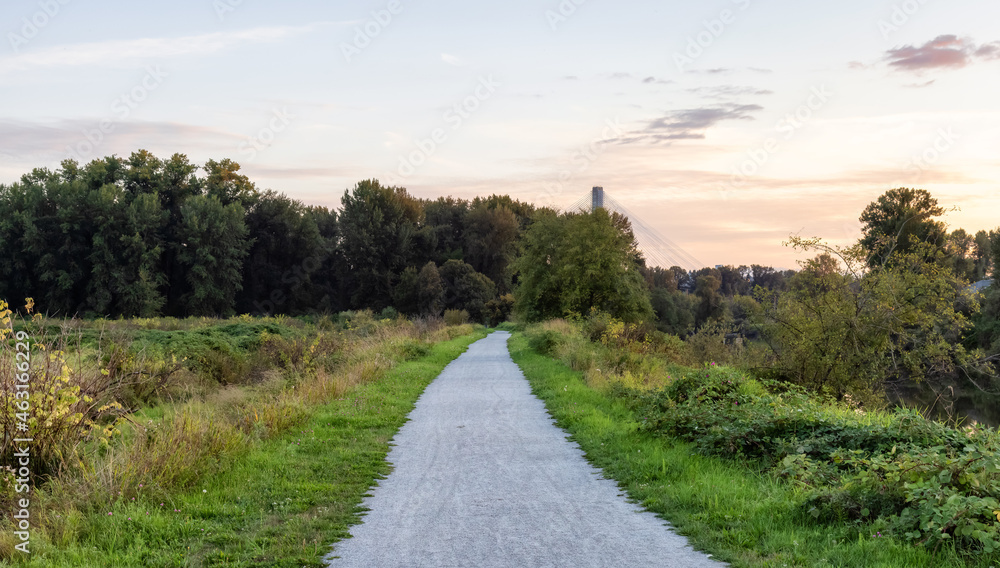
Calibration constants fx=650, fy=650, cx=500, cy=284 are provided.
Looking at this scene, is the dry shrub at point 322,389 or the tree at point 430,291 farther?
the tree at point 430,291

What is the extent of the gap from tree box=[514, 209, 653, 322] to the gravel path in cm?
2359

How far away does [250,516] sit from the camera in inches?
229

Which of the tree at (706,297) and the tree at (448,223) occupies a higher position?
the tree at (448,223)

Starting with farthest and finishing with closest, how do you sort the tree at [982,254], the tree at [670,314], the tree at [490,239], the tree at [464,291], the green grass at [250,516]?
the tree at [490,239] → the tree at [464,291] → the tree at [670,314] → the tree at [982,254] → the green grass at [250,516]

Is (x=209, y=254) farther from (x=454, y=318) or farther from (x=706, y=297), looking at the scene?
(x=706, y=297)

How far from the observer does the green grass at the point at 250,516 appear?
15.8ft

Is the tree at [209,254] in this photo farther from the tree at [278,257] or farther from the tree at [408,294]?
the tree at [408,294]

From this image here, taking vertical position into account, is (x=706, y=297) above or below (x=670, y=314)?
above

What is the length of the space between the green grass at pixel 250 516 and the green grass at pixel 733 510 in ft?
9.52

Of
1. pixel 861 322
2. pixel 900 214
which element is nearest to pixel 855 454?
pixel 861 322

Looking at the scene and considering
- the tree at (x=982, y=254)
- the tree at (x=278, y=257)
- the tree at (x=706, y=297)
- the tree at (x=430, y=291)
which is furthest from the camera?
the tree at (x=706, y=297)

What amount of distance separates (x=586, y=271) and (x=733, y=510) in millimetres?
28208

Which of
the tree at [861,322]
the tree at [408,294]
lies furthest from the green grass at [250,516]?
the tree at [408,294]

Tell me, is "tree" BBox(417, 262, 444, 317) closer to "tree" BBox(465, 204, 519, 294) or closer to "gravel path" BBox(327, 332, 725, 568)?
"tree" BBox(465, 204, 519, 294)
